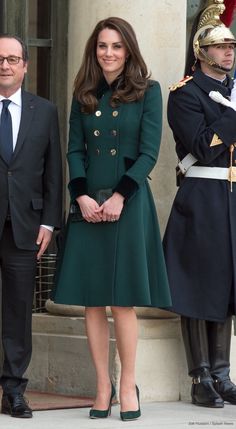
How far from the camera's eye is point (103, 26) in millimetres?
6973

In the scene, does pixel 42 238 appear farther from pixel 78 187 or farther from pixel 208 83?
pixel 208 83

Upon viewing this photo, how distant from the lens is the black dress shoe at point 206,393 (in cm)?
744

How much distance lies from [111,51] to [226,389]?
6.61ft

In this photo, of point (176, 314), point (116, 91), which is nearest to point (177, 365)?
point (176, 314)

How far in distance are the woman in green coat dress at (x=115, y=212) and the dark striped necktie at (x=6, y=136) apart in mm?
320

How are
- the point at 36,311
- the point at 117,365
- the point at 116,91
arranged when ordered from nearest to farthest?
the point at 116,91
the point at 117,365
the point at 36,311

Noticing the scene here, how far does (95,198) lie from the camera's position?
273 inches

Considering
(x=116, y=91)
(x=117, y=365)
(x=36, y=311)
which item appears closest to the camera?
(x=116, y=91)

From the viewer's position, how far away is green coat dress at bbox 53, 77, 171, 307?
22.5 ft

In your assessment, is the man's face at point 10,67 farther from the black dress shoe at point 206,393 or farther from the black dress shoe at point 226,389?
the black dress shoe at point 226,389

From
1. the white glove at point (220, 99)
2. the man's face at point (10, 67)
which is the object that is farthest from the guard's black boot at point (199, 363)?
the man's face at point (10, 67)

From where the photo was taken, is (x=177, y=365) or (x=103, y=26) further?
(x=177, y=365)

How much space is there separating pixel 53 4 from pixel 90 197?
1904 millimetres

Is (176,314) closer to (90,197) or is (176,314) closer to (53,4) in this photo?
(90,197)
